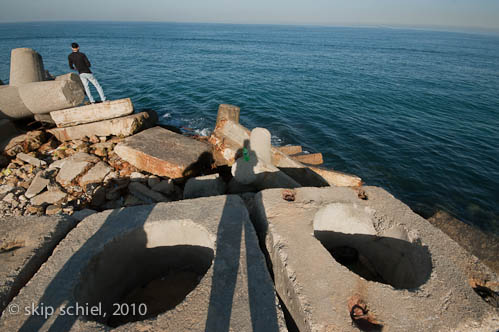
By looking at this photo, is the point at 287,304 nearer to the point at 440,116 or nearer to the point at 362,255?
the point at 362,255

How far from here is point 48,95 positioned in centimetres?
721

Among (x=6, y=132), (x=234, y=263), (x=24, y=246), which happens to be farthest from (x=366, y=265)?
(x=6, y=132)

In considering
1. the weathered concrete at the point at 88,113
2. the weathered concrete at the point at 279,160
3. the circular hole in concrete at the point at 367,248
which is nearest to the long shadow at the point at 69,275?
the circular hole in concrete at the point at 367,248

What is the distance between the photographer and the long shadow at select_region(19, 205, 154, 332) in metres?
2.07

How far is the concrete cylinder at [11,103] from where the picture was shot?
725cm

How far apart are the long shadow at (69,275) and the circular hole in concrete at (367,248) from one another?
8.92 ft

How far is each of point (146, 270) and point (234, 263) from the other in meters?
1.83

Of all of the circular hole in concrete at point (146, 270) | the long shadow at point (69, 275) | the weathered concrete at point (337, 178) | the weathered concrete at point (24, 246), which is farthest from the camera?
the weathered concrete at point (337, 178)

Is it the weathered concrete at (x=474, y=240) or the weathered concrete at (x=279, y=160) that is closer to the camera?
the weathered concrete at (x=474, y=240)

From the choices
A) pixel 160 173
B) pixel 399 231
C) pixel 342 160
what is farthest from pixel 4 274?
pixel 342 160

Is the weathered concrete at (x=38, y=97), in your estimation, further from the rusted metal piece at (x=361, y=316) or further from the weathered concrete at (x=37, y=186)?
the rusted metal piece at (x=361, y=316)

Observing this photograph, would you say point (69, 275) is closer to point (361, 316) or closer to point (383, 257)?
point (361, 316)

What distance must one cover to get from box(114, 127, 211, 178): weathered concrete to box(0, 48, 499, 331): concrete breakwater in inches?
26.3

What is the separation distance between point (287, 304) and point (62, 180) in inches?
237
